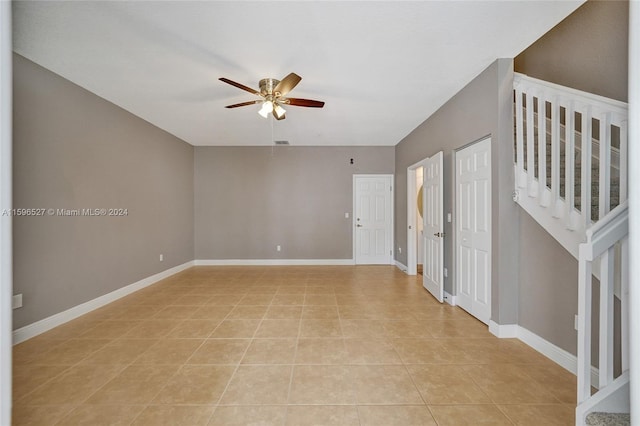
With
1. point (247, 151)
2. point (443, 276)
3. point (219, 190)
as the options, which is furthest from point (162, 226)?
point (443, 276)

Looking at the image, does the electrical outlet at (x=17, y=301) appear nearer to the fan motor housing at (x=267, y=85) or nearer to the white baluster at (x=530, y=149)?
the fan motor housing at (x=267, y=85)

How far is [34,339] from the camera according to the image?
2.72 metres

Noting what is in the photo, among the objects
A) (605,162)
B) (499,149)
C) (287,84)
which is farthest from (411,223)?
(287,84)

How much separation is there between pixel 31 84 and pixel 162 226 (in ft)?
9.27

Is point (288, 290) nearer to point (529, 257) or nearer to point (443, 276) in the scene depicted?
point (443, 276)

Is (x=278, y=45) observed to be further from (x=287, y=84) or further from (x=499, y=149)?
(x=499, y=149)

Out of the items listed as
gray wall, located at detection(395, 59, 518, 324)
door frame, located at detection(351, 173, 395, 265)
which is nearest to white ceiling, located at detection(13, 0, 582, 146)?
gray wall, located at detection(395, 59, 518, 324)

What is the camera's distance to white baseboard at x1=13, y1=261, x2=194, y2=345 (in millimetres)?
2691

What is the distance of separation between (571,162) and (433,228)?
225cm

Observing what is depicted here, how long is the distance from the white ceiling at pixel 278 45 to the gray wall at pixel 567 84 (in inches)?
17.4

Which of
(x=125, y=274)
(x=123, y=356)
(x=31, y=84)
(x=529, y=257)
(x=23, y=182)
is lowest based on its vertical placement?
(x=123, y=356)

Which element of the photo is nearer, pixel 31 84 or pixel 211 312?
pixel 31 84

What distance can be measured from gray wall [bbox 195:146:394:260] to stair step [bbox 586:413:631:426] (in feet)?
16.5

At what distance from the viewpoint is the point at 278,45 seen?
2525mm
